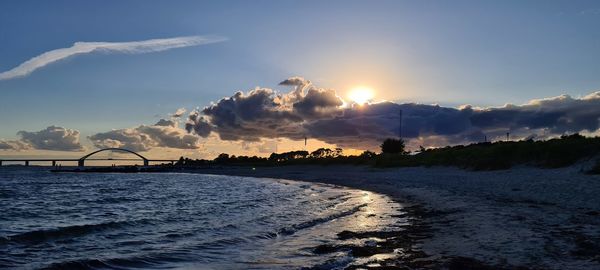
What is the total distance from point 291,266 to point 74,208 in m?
21.1

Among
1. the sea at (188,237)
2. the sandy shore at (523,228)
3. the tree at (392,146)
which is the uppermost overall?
the tree at (392,146)

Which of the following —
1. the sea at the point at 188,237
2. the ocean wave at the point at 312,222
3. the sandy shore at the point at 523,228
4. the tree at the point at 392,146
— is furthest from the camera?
the tree at the point at 392,146

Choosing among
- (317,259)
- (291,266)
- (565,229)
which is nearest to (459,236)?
(565,229)

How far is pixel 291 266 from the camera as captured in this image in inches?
393

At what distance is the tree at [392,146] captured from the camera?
4240 inches

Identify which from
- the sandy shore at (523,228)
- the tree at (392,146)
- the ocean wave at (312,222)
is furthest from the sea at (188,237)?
the tree at (392,146)

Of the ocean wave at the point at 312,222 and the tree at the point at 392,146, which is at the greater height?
the tree at the point at 392,146

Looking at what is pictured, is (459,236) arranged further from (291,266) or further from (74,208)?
(74,208)

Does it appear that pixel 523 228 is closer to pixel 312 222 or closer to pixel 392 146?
pixel 312 222

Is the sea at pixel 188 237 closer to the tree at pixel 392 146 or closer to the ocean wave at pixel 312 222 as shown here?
the ocean wave at pixel 312 222

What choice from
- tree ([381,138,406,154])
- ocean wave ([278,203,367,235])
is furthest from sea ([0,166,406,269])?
tree ([381,138,406,154])

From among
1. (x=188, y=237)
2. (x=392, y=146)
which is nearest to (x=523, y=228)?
(x=188, y=237)

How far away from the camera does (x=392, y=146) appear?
108750mm

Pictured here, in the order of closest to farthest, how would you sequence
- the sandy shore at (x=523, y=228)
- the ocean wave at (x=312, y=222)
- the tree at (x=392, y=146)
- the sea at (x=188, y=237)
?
the sandy shore at (x=523, y=228)
the sea at (x=188, y=237)
the ocean wave at (x=312, y=222)
the tree at (x=392, y=146)
